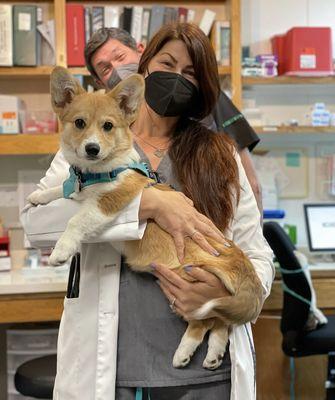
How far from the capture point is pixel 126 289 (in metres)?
1.22

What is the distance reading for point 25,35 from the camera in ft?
10.3

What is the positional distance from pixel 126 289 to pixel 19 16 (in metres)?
2.39

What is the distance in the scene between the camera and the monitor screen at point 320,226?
11.4 ft

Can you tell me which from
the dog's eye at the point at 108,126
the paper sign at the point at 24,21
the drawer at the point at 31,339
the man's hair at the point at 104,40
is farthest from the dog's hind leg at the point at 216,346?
the paper sign at the point at 24,21

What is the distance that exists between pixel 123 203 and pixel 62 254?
0.17m

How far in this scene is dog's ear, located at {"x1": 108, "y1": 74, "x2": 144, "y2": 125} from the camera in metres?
1.24

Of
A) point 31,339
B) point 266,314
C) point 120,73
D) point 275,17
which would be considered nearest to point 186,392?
point 120,73

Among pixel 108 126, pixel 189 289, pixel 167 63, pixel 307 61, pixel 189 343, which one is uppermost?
pixel 307 61

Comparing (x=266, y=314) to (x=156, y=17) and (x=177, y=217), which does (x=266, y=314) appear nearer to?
(x=156, y=17)

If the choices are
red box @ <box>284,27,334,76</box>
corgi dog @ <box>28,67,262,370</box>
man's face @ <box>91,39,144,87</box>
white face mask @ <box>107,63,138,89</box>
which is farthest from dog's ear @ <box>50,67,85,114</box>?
red box @ <box>284,27,334,76</box>

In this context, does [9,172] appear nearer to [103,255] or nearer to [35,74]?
[35,74]

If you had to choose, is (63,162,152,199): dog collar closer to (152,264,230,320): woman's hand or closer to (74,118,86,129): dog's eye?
(74,118,86,129): dog's eye

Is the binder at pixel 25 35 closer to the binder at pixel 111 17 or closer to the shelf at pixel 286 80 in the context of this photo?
the binder at pixel 111 17

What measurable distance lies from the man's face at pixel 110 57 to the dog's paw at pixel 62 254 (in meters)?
1.30
